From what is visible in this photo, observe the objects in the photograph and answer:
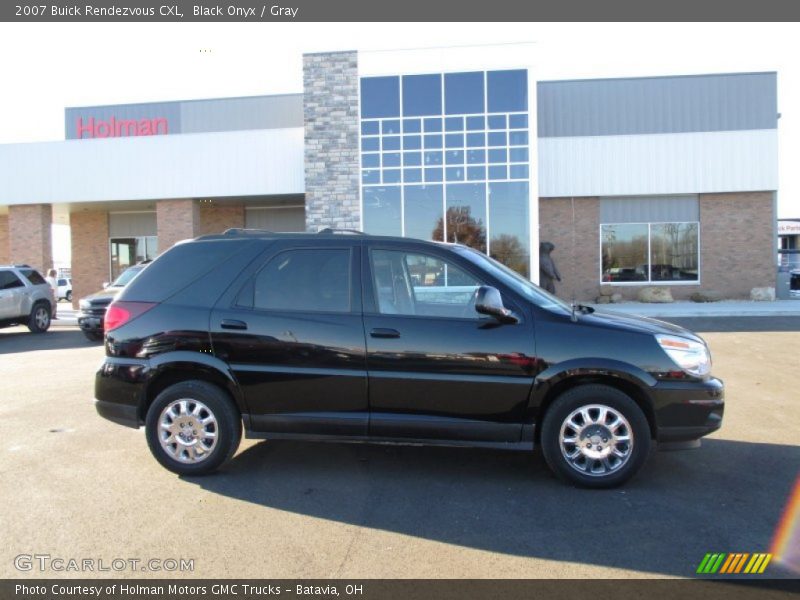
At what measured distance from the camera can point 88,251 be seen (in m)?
28.0

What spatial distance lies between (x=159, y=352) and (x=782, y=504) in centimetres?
472

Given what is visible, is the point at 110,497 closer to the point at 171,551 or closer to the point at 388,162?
the point at 171,551

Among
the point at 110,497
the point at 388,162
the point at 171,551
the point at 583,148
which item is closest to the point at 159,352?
the point at 110,497

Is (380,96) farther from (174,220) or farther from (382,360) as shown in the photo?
(382,360)

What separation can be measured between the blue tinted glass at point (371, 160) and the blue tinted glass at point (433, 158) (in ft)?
4.93

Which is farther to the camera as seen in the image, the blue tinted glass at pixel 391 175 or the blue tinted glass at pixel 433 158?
the blue tinted glass at pixel 391 175

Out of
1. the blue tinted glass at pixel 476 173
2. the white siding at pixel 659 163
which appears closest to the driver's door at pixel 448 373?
the blue tinted glass at pixel 476 173

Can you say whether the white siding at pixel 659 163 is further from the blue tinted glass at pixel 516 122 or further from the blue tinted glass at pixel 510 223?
the blue tinted glass at pixel 510 223

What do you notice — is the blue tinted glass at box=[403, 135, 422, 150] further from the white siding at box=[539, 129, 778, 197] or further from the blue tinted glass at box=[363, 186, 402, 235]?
the white siding at box=[539, 129, 778, 197]

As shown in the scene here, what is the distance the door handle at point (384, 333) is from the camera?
489 cm

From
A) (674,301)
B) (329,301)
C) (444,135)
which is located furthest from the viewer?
(674,301)

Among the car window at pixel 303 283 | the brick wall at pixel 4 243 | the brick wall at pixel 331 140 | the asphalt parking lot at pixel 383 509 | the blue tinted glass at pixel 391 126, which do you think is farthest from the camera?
the brick wall at pixel 4 243

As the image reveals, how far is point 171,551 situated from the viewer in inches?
151

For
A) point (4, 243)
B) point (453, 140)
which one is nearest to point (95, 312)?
point (453, 140)
